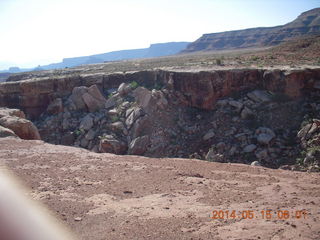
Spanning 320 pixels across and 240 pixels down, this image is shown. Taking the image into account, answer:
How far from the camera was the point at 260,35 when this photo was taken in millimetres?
68250

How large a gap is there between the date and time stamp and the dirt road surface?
0.02 metres

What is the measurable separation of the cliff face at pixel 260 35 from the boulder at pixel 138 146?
154 feet

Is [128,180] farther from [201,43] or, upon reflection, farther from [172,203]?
[201,43]

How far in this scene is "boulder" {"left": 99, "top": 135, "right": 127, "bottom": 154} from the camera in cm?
1440

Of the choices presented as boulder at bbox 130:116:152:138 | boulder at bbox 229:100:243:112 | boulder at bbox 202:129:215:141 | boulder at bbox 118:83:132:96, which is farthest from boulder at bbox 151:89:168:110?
boulder at bbox 229:100:243:112

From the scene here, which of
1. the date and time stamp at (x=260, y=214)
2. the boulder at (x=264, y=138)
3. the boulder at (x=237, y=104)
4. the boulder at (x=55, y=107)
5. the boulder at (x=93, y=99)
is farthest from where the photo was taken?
the boulder at (x=55, y=107)

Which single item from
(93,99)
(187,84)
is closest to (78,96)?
(93,99)

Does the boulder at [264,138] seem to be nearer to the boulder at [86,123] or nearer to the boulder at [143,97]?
the boulder at [143,97]

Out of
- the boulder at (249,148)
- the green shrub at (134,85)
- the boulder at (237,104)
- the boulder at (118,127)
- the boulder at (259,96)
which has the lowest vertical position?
the boulder at (249,148)

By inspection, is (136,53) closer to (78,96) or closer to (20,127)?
(78,96)

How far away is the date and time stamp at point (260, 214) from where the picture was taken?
4.45 meters

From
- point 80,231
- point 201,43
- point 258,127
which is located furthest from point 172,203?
point 201,43

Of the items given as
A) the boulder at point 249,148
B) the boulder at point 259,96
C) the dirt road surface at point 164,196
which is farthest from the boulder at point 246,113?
the dirt road surface at point 164,196

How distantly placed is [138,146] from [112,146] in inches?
57.5
